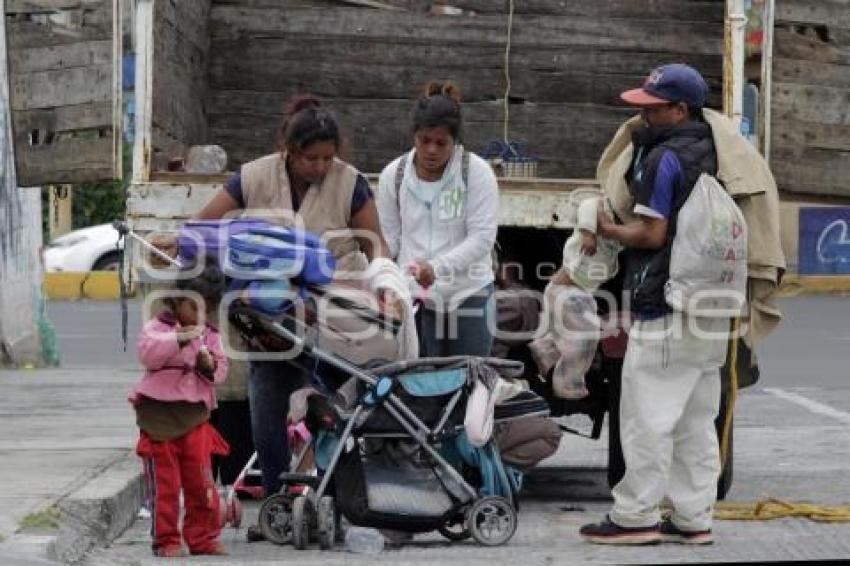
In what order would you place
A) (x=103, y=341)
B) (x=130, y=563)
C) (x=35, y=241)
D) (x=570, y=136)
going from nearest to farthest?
(x=130, y=563)
(x=570, y=136)
(x=35, y=241)
(x=103, y=341)

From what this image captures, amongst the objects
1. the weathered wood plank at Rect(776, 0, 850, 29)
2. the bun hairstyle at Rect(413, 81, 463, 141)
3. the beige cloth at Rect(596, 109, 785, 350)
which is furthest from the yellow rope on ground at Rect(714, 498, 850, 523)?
the weathered wood plank at Rect(776, 0, 850, 29)

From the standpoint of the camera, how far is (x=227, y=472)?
1019 cm

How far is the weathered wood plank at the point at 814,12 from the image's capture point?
12023mm

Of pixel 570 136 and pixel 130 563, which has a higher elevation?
pixel 570 136

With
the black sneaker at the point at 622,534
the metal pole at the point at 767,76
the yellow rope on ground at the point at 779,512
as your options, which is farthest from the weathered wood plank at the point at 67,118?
the black sneaker at the point at 622,534

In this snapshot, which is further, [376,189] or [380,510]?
[376,189]

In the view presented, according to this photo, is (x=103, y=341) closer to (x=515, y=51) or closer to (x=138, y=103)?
(x=515, y=51)

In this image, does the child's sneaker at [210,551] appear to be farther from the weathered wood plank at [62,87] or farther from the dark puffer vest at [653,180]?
the weathered wood plank at [62,87]

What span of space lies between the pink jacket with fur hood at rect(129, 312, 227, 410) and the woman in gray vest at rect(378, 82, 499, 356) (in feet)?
4.22

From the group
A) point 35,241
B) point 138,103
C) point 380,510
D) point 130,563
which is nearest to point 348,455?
point 380,510

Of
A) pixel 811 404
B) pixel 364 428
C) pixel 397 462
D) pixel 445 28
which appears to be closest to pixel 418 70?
pixel 445 28

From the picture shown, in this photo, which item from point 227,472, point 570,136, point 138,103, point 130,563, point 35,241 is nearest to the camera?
point 130,563

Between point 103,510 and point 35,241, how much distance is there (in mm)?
7959

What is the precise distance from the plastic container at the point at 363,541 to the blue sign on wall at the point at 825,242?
1907 cm
